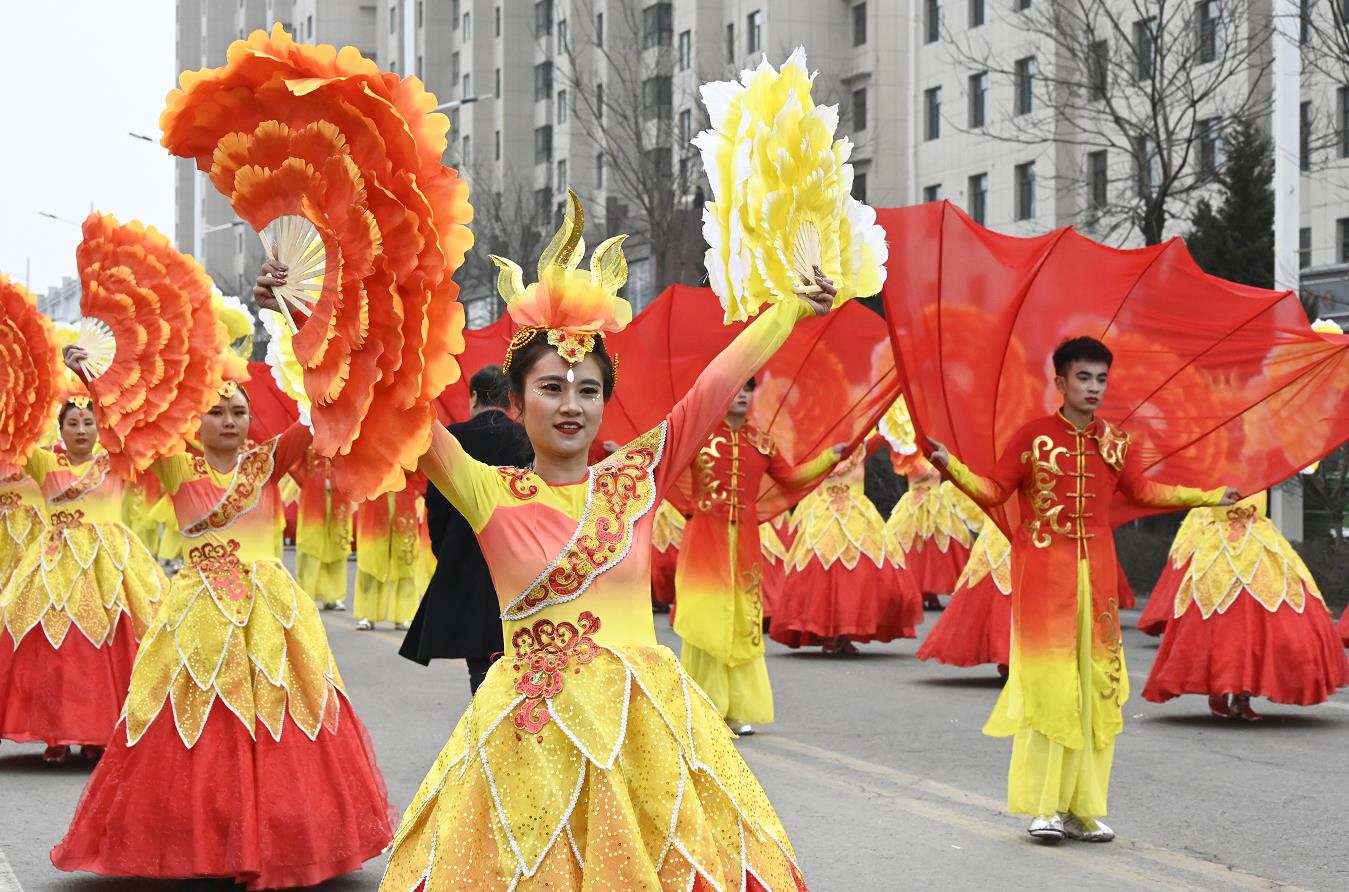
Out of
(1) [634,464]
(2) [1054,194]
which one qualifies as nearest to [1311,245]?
(2) [1054,194]

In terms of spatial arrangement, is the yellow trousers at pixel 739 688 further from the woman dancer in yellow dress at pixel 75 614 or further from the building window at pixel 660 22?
the building window at pixel 660 22

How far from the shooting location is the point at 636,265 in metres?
44.7

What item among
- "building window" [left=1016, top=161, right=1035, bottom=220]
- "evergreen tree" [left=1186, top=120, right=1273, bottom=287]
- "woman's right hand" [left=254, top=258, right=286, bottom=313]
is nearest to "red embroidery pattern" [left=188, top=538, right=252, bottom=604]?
"woman's right hand" [left=254, top=258, right=286, bottom=313]

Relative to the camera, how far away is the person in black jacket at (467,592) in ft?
23.7

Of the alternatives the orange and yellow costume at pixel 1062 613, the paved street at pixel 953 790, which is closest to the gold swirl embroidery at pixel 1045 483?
the orange and yellow costume at pixel 1062 613

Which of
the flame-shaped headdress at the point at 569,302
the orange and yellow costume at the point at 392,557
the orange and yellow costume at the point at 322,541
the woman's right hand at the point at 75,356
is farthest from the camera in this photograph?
the orange and yellow costume at the point at 322,541

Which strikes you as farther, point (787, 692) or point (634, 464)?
point (787, 692)

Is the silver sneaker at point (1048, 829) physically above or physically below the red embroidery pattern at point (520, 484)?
below

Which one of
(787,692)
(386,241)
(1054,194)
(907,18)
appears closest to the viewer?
(386,241)

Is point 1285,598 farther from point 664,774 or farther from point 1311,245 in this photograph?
point 1311,245

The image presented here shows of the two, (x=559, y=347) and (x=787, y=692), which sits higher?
(x=559, y=347)

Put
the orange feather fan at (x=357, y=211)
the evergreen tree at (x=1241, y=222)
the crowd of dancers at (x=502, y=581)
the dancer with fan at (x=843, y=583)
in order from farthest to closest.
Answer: the evergreen tree at (x=1241, y=222)
the dancer with fan at (x=843, y=583)
the crowd of dancers at (x=502, y=581)
the orange feather fan at (x=357, y=211)

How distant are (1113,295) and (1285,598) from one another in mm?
2873

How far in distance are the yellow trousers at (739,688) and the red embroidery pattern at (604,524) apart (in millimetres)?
5798
